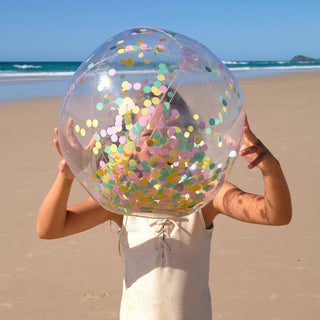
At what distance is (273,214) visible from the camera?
1.71 meters

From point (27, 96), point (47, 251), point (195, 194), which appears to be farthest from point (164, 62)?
point (27, 96)

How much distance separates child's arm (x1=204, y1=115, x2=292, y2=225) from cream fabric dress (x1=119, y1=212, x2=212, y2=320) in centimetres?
Result: 13

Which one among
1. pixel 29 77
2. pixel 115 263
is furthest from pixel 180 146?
pixel 29 77

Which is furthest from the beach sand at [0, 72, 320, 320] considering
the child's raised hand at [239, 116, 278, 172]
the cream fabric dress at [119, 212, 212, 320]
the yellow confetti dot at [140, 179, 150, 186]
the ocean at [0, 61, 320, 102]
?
the ocean at [0, 61, 320, 102]

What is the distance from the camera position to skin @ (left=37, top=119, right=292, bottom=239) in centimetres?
159

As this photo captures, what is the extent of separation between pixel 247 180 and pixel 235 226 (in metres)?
1.29

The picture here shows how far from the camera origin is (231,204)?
1.87 metres

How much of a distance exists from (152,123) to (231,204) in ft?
2.34

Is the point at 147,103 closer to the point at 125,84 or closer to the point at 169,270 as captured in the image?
the point at 125,84

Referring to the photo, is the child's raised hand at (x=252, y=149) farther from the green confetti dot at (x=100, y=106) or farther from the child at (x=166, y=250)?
the green confetti dot at (x=100, y=106)

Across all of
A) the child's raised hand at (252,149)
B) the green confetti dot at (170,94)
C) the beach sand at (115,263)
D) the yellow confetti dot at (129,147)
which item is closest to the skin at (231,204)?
the child's raised hand at (252,149)

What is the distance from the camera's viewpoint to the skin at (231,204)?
5.23 ft

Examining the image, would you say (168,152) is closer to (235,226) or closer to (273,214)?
(273,214)

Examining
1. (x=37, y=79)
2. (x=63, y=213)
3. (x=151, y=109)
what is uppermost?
(x=151, y=109)
